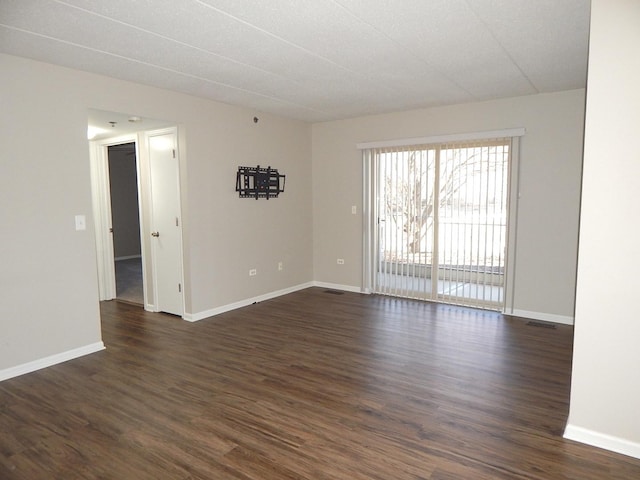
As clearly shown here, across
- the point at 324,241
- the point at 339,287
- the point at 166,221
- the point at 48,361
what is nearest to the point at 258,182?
the point at 166,221

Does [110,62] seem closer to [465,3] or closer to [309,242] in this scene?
[465,3]

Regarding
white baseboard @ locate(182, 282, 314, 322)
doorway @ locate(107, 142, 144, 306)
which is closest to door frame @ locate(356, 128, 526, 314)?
white baseboard @ locate(182, 282, 314, 322)

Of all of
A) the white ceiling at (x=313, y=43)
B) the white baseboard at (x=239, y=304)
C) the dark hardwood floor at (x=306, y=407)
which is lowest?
the dark hardwood floor at (x=306, y=407)

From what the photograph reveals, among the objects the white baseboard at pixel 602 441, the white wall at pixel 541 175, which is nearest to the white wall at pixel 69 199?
the white wall at pixel 541 175

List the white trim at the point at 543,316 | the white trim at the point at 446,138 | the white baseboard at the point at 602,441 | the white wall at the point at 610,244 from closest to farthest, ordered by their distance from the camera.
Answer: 1. the white wall at the point at 610,244
2. the white baseboard at the point at 602,441
3. the white trim at the point at 543,316
4. the white trim at the point at 446,138

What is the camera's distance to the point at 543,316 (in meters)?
4.77

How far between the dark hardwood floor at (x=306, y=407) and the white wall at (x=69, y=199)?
1.46ft

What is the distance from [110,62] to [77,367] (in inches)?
102

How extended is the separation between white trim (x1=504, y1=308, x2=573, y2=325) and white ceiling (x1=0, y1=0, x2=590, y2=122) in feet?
8.28

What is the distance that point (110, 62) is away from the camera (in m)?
3.41

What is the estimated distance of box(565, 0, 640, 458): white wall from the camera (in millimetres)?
2098

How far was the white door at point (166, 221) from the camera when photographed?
4758 mm

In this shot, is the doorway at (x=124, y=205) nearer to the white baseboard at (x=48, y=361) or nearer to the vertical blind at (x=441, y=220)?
the white baseboard at (x=48, y=361)

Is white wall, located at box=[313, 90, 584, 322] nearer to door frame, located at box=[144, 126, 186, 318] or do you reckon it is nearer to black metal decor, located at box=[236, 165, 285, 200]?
black metal decor, located at box=[236, 165, 285, 200]
